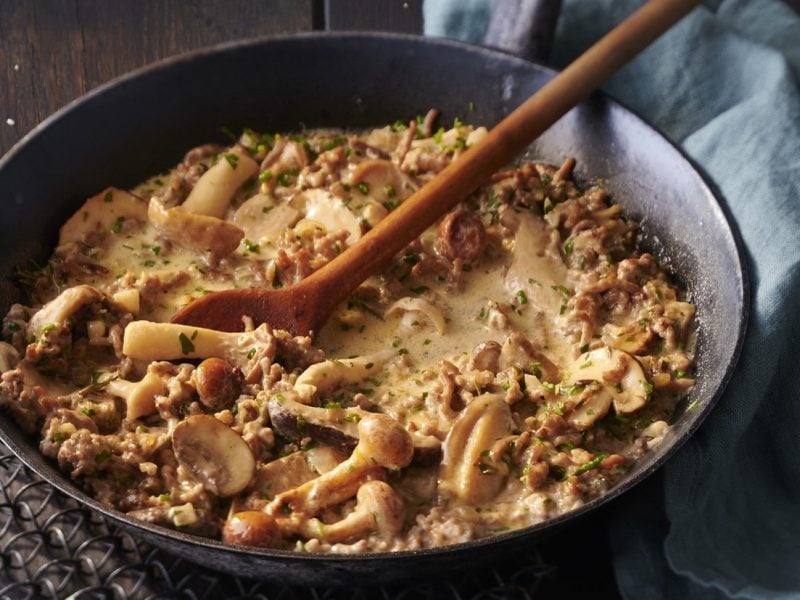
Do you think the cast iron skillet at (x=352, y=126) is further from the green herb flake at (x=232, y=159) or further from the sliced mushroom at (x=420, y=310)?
the sliced mushroom at (x=420, y=310)

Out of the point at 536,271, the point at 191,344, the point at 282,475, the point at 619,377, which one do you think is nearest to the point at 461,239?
the point at 536,271

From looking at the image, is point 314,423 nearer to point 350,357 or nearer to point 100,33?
point 350,357

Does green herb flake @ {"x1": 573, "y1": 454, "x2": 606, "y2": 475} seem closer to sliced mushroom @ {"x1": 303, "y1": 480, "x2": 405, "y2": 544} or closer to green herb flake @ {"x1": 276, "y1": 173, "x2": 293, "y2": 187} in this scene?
sliced mushroom @ {"x1": 303, "y1": 480, "x2": 405, "y2": 544}

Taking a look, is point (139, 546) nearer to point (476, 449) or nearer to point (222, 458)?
point (222, 458)

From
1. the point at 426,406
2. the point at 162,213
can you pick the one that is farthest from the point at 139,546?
the point at 162,213

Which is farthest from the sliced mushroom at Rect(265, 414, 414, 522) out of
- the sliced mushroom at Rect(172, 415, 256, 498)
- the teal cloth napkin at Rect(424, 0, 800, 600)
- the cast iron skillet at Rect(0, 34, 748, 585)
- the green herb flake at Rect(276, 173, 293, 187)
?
the green herb flake at Rect(276, 173, 293, 187)
